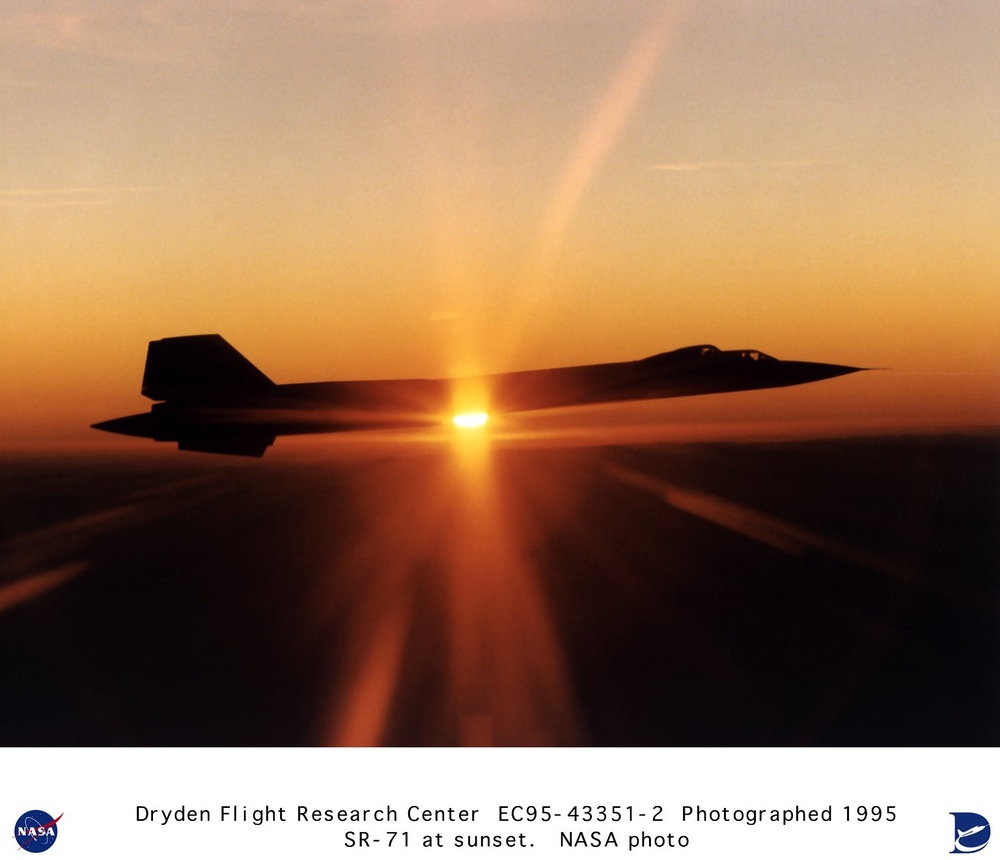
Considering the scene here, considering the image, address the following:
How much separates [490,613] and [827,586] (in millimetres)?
19557

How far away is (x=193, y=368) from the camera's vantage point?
68.1ft
